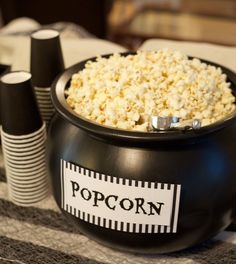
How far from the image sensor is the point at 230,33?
9.11ft

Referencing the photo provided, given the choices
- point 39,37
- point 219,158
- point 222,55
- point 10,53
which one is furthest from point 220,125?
point 10,53

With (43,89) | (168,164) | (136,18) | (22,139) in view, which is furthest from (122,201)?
(136,18)

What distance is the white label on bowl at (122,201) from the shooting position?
634 millimetres

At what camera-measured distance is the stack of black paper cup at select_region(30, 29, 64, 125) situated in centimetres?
91

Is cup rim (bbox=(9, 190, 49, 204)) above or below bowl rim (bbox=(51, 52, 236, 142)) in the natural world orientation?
below

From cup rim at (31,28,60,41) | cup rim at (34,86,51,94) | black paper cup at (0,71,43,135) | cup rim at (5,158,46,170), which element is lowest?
cup rim at (5,158,46,170)

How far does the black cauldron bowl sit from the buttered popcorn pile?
0.13 feet

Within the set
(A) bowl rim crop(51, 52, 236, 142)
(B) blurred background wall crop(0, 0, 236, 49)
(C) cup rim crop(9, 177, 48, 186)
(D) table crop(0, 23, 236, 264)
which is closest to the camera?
(A) bowl rim crop(51, 52, 236, 142)

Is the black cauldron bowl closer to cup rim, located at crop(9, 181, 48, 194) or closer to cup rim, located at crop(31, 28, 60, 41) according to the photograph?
cup rim, located at crop(9, 181, 48, 194)

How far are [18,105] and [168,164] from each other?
305 millimetres

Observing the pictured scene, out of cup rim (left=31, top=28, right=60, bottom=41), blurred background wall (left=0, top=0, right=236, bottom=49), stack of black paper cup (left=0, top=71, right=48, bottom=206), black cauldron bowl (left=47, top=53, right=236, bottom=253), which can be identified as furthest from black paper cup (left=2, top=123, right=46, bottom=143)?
blurred background wall (left=0, top=0, right=236, bottom=49)

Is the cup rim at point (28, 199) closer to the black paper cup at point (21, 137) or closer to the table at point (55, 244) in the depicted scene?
the table at point (55, 244)

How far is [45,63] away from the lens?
917mm

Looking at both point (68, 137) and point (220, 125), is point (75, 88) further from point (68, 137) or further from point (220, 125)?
point (220, 125)
